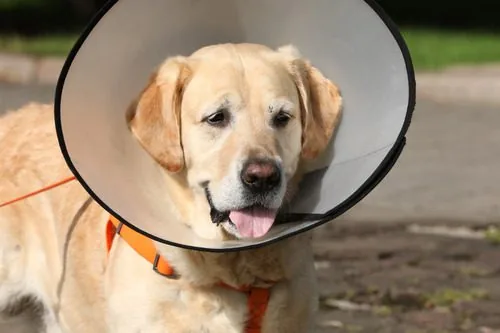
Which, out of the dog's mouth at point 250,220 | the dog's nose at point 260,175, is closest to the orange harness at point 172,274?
the dog's mouth at point 250,220

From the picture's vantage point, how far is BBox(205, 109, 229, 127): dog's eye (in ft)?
12.3

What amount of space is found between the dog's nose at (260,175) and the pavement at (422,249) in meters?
2.10

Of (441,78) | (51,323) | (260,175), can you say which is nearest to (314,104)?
(260,175)

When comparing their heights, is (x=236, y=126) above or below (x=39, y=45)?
below

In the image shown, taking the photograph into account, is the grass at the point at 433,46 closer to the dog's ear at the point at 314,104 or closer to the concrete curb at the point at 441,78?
the concrete curb at the point at 441,78

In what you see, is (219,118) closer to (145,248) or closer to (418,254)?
(145,248)

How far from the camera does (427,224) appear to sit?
8141mm

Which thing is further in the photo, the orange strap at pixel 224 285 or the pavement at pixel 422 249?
the pavement at pixel 422 249

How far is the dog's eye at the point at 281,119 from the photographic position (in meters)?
3.79

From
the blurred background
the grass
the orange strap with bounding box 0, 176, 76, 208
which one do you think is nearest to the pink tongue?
the orange strap with bounding box 0, 176, 76, 208

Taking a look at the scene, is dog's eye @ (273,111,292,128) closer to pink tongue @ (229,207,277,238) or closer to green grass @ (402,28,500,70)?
pink tongue @ (229,207,277,238)

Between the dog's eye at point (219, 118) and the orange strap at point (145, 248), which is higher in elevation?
the dog's eye at point (219, 118)

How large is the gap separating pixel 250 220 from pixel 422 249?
3.86 meters


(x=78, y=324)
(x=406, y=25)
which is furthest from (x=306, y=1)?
(x=406, y=25)
